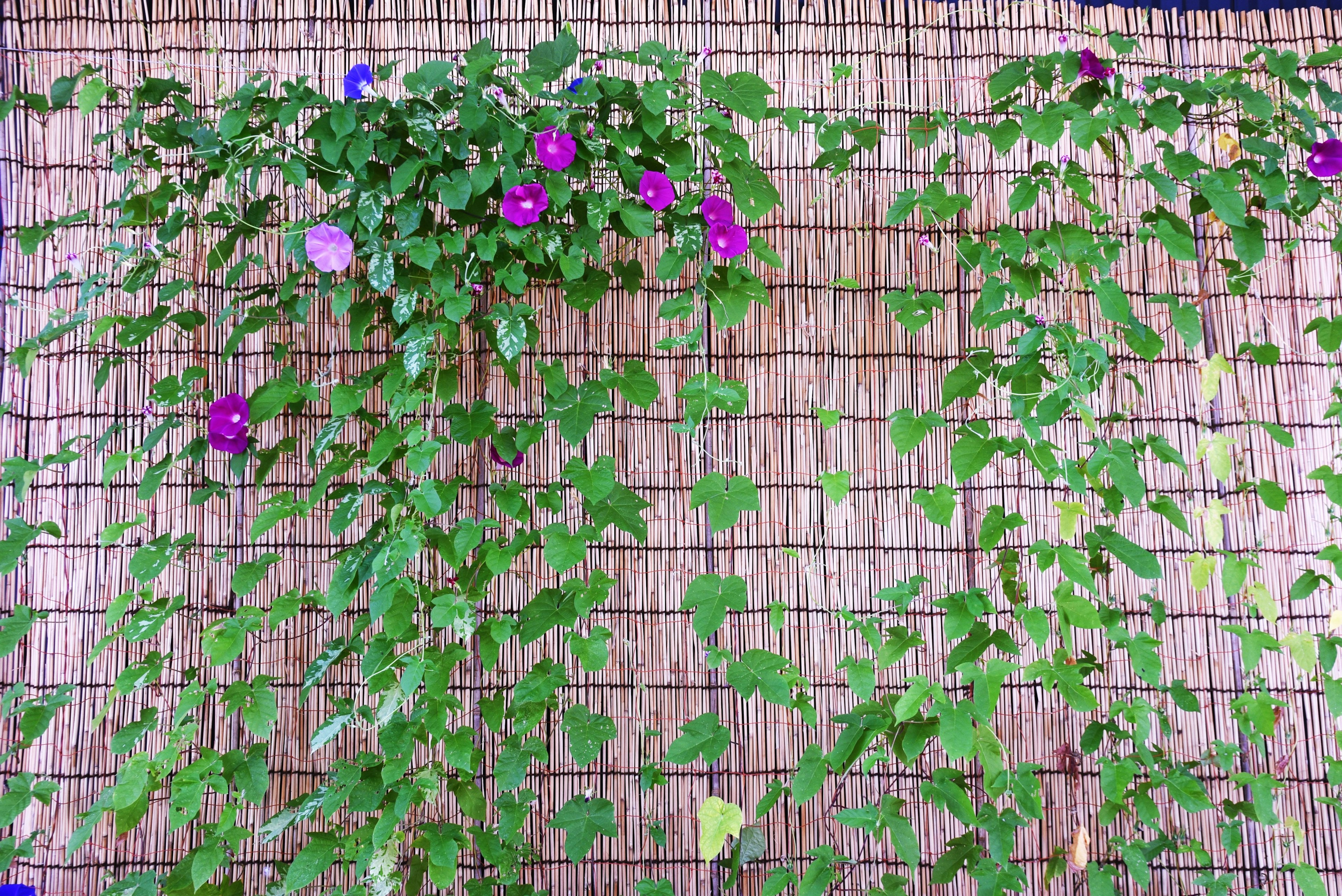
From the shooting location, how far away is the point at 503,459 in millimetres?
1302

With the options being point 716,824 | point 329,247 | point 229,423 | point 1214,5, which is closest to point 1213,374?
point 1214,5

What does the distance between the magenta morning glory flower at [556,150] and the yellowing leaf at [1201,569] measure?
43.3 inches

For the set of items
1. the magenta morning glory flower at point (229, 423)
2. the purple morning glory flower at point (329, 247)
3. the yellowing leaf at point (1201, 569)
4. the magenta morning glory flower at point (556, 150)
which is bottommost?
the yellowing leaf at point (1201, 569)

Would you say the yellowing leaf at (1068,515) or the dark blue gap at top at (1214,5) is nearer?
the yellowing leaf at (1068,515)

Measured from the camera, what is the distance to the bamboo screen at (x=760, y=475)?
4.69ft

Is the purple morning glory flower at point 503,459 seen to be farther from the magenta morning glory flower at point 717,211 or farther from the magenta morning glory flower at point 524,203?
the magenta morning glory flower at point 717,211

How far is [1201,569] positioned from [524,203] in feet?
3.75

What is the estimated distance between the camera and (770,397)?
150 cm

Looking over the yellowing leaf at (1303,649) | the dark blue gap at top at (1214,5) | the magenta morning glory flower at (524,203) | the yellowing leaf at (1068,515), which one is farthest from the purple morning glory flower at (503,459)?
the dark blue gap at top at (1214,5)

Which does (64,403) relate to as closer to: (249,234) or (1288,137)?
(249,234)

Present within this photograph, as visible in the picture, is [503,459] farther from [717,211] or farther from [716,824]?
[716,824]

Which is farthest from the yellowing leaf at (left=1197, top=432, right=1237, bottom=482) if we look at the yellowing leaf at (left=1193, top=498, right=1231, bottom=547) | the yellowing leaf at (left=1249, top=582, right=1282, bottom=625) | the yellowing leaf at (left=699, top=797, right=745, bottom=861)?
the yellowing leaf at (left=699, top=797, right=745, bottom=861)

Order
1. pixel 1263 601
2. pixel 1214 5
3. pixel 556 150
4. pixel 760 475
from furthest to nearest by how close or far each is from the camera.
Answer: pixel 1214 5 < pixel 760 475 < pixel 1263 601 < pixel 556 150

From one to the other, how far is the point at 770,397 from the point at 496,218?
0.52 meters
